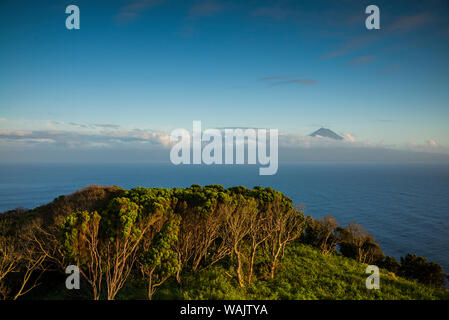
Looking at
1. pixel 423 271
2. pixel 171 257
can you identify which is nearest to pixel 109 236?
pixel 171 257

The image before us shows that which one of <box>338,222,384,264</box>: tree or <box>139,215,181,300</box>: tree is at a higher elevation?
<box>139,215,181,300</box>: tree

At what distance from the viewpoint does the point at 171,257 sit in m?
16.6

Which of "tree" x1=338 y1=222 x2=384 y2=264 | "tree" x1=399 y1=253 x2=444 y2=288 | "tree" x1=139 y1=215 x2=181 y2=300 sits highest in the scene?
"tree" x1=139 y1=215 x2=181 y2=300

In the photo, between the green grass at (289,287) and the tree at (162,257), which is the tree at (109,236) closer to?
the tree at (162,257)

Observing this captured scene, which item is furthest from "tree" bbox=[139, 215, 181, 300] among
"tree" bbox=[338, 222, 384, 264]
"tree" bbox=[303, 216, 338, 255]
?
"tree" bbox=[338, 222, 384, 264]

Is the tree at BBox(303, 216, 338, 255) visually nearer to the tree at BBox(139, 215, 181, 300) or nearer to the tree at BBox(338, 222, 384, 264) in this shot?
the tree at BBox(338, 222, 384, 264)

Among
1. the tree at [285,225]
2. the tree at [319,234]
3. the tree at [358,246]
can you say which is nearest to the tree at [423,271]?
the tree at [358,246]

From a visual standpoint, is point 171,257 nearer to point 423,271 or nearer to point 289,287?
point 289,287

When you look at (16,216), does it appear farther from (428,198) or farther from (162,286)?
(428,198)

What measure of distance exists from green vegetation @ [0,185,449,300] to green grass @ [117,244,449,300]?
3.1 inches

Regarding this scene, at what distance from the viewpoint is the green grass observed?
15896mm

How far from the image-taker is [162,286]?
1830 centimetres

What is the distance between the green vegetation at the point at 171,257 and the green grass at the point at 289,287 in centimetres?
8
